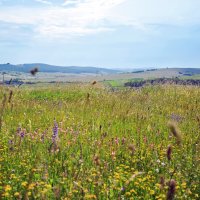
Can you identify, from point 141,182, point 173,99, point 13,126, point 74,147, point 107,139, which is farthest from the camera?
point 173,99

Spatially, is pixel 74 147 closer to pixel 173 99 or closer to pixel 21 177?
pixel 21 177

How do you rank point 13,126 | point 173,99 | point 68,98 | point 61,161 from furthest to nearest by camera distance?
point 68,98, point 173,99, point 13,126, point 61,161

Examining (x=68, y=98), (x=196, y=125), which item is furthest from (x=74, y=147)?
(x=68, y=98)

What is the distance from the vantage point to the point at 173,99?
46.6 feet

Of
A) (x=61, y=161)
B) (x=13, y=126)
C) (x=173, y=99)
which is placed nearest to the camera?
(x=61, y=161)

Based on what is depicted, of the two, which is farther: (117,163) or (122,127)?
(122,127)

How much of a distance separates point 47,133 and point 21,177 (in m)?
2.60

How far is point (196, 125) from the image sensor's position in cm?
901

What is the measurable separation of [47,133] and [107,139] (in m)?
1.39

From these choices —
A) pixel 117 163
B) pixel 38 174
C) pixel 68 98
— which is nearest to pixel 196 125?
pixel 117 163

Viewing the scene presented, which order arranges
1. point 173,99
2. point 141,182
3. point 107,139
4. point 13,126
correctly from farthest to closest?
point 173,99 < point 13,126 < point 107,139 < point 141,182

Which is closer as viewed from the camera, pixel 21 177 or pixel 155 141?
pixel 21 177

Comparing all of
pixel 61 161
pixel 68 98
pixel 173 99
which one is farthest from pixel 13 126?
pixel 68 98

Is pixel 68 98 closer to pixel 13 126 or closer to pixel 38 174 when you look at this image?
pixel 13 126
